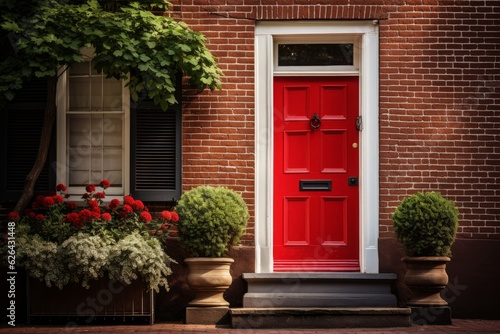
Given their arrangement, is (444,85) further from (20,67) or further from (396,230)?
(20,67)

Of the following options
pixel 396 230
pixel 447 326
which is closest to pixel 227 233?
pixel 396 230

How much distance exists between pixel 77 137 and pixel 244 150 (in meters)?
2.06

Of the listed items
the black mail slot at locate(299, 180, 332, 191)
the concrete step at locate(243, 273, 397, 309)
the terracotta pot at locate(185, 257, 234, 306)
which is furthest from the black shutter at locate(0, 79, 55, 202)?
the black mail slot at locate(299, 180, 332, 191)

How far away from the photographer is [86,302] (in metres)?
10.3

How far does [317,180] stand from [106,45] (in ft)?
9.83

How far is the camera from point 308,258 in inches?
446

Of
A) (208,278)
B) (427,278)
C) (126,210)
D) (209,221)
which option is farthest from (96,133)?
(427,278)

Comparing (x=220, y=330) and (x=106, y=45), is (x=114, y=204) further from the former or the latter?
(x=220, y=330)

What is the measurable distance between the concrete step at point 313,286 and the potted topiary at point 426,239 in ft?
1.30

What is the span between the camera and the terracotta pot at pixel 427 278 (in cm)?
1033

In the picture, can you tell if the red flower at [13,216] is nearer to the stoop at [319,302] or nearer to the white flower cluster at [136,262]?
the white flower cluster at [136,262]

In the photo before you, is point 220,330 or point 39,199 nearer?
point 220,330

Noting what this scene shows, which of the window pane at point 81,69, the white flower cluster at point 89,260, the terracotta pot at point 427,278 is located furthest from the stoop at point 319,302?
the window pane at point 81,69

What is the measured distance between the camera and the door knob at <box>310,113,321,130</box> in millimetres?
11344
